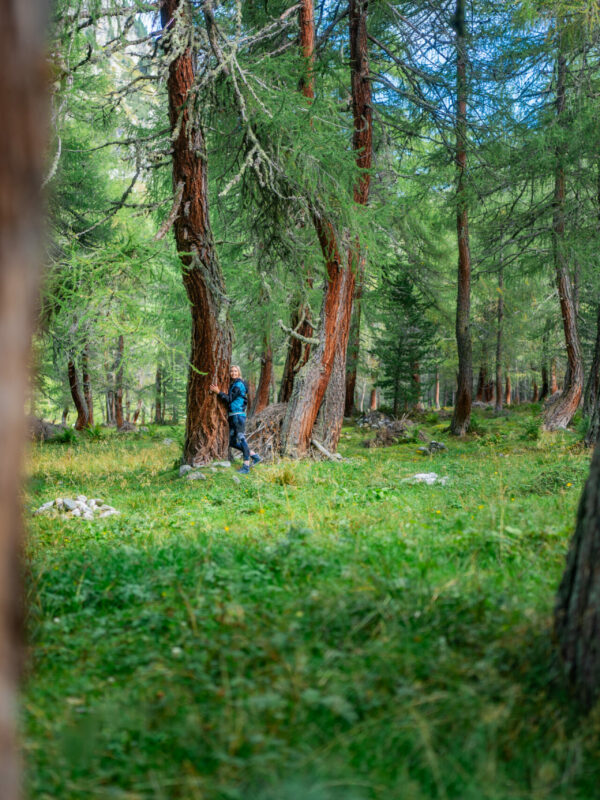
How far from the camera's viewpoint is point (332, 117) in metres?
11.1

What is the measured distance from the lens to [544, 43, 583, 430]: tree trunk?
618 inches

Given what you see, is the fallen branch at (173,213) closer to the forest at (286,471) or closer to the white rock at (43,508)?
the forest at (286,471)

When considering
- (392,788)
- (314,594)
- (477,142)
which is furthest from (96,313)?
(477,142)

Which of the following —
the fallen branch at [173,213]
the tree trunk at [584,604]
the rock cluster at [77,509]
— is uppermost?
the fallen branch at [173,213]

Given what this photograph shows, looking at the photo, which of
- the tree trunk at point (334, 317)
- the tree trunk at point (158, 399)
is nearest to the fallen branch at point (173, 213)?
the tree trunk at point (334, 317)

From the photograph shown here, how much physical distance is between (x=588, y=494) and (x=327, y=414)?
1092 centimetres

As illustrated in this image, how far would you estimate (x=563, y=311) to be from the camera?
16594 mm

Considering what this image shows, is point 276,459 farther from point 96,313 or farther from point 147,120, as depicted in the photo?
point 147,120

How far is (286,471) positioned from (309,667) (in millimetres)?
6955

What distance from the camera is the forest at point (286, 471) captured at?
234cm

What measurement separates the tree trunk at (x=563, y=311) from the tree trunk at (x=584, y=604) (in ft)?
46.6

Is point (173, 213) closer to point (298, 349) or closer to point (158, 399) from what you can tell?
point (298, 349)

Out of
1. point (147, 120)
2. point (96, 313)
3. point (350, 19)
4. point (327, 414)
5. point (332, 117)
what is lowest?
point (327, 414)

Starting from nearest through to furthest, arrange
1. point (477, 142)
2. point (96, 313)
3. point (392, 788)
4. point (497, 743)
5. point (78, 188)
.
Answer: point (392, 788) → point (497, 743) → point (96, 313) → point (477, 142) → point (78, 188)
